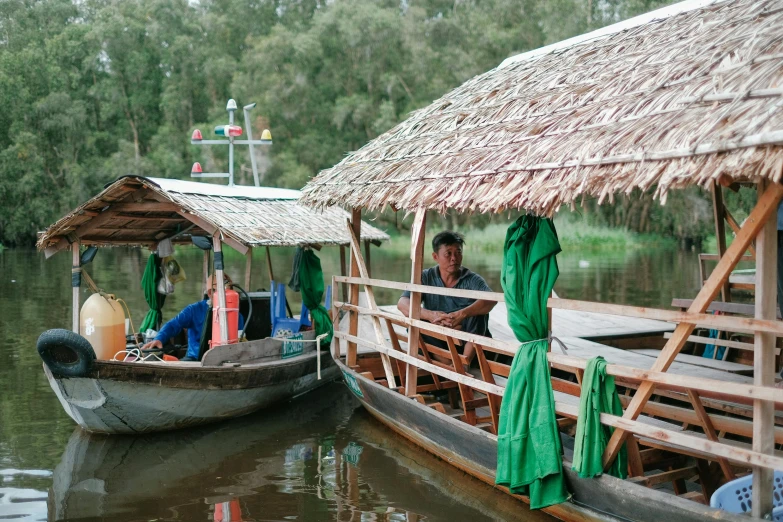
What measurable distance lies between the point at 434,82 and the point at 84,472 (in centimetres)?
3466

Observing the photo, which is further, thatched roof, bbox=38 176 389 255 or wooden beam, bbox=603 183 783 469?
thatched roof, bbox=38 176 389 255

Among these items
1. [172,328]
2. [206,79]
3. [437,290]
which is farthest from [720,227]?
[206,79]

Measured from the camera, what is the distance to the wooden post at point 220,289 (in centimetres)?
748

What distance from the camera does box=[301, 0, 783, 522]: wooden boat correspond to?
3.99 metres

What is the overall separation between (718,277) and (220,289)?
4.96 meters

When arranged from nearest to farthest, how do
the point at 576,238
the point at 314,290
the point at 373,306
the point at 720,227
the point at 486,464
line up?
the point at 486,464 < the point at 373,306 < the point at 720,227 < the point at 314,290 < the point at 576,238

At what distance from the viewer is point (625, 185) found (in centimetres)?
427

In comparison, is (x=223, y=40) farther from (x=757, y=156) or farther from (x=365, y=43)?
(x=757, y=156)

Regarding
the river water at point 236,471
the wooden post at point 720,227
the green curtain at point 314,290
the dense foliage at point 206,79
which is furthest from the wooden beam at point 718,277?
the dense foliage at point 206,79

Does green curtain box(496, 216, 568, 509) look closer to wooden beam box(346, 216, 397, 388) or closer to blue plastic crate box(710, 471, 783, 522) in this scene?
blue plastic crate box(710, 471, 783, 522)

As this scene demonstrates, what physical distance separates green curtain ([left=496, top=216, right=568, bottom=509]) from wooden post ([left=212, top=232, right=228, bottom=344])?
10.8 ft

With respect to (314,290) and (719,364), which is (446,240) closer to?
(314,290)

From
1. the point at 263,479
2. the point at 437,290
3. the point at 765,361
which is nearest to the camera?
the point at 765,361

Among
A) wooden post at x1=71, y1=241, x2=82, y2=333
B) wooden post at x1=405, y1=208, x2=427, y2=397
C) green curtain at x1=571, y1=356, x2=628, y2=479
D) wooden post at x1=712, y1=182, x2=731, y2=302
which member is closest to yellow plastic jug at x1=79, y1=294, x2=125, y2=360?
wooden post at x1=71, y1=241, x2=82, y2=333
